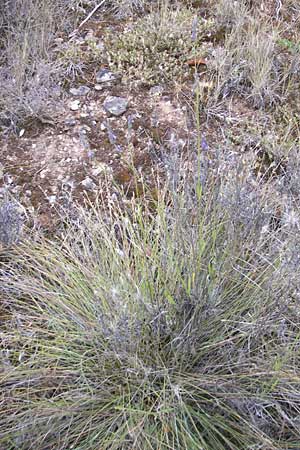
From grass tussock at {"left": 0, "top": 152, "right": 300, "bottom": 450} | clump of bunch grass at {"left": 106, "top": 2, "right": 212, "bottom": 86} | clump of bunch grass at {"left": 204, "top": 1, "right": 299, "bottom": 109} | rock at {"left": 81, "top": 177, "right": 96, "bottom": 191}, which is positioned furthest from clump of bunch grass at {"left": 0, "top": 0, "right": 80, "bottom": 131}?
grass tussock at {"left": 0, "top": 152, "right": 300, "bottom": 450}

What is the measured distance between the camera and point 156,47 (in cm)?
310

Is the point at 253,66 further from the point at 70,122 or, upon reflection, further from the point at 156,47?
the point at 70,122

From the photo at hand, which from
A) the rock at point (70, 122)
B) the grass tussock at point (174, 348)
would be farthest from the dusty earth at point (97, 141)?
the grass tussock at point (174, 348)

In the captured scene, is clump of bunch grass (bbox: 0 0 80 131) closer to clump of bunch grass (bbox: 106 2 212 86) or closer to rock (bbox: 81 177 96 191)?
clump of bunch grass (bbox: 106 2 212 86)

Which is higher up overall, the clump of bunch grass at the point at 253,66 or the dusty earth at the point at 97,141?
the clump of bunch grass at the point at 253,66

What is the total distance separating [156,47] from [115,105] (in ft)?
1.49

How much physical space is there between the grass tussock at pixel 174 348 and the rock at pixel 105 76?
129 cm

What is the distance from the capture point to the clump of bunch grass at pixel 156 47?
304cm

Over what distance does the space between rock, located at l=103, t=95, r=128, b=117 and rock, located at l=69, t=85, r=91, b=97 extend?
133mm

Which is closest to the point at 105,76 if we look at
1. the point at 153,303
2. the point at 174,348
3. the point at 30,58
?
the point at 30,58

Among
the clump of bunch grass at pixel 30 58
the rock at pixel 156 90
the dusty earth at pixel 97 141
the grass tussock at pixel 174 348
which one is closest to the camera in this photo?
the grass tussock at pixel 174 348

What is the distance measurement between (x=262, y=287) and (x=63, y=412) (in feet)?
2.60

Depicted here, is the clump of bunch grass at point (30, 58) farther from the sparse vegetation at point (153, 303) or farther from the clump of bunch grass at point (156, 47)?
the clump of bunch grass at point (156, 47)

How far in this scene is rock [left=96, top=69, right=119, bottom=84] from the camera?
3.05 m
